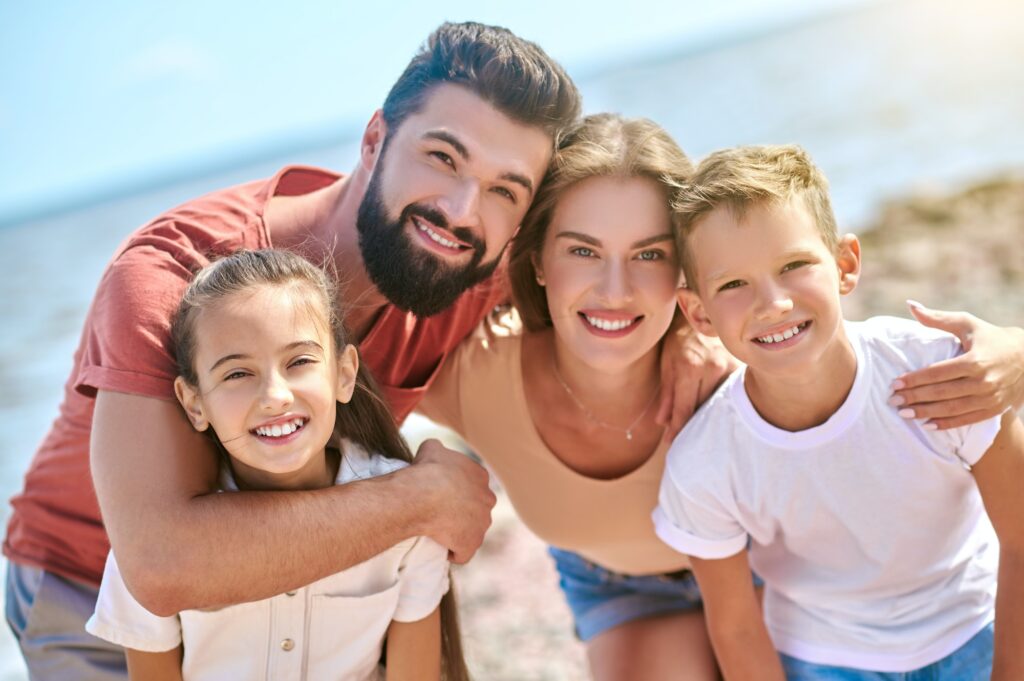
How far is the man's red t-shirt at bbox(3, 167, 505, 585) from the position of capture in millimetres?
2590

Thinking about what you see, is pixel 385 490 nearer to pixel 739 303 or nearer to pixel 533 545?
pixel 739 303

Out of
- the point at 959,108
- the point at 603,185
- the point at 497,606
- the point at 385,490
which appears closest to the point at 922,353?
the point at 603,185

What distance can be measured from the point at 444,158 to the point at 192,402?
1257mm

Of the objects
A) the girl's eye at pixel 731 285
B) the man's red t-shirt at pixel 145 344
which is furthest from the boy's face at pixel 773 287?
the man's red t-shirt at pixel 145 344

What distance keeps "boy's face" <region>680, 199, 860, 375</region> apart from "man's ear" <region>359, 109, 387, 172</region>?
1.35 meters

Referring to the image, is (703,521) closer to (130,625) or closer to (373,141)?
(130,625)

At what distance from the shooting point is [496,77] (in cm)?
322

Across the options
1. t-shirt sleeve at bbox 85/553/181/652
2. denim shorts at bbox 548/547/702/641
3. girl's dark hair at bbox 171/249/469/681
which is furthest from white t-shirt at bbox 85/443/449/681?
denim shorts at bbox 548/547/702/641

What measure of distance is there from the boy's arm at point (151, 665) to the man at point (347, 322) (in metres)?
0.20

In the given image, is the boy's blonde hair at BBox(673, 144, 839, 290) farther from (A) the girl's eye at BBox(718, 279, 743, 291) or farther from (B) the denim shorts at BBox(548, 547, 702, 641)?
(B) the denim shorts at BBox(548, 547, 702, 641)

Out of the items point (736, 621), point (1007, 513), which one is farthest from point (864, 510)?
point (736, 621)

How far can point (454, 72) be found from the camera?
329cm

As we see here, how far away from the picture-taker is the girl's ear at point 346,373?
2.64 meters

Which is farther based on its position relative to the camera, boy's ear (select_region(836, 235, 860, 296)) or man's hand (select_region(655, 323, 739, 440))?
man's hand (select_region(655, 323, 739, 440))
